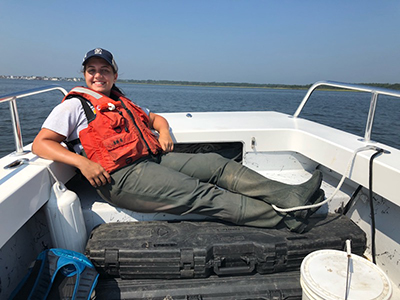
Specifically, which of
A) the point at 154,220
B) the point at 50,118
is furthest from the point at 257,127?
the point at 50,118

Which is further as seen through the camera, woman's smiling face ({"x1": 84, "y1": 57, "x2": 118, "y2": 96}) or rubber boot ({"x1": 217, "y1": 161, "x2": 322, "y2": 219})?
woman's smiling face ({"x1": 84, "y1": 57, "x2": 118, "y2": 96})

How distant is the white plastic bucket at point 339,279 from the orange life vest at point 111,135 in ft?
4.30

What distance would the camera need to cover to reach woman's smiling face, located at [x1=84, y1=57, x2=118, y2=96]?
2186 millimetres

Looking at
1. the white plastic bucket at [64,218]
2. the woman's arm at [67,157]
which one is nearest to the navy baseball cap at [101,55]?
the woman's arm at [67,157]

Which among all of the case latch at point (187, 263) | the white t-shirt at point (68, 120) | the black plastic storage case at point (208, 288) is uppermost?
the white t-shirt at point (68, 120)

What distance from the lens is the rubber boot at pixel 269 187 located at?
1906 millimetres

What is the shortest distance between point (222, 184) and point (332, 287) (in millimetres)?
1062

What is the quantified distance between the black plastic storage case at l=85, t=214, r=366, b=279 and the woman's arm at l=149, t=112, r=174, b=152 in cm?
71

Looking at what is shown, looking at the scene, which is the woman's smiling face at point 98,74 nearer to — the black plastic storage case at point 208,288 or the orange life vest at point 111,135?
the orange life vest at point 111,135

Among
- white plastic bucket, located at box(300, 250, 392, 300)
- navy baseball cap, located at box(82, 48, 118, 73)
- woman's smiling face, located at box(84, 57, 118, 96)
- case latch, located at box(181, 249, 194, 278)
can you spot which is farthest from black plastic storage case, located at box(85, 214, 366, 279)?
navy baseball cap, located at box(82, 48, 118, 73)

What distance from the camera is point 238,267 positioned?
6.02 feet

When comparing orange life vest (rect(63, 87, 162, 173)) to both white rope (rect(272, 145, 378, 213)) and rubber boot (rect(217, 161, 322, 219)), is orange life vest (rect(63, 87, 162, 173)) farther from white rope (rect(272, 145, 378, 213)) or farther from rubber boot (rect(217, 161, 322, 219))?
white rope (rect(272, 145, 378, 213))

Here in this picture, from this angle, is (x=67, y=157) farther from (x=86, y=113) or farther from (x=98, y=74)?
(x=98, y=74)

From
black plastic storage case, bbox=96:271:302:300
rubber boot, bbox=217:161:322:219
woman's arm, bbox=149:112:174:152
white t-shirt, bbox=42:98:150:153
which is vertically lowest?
black plastic storage case, bbox=96:271:302:300
